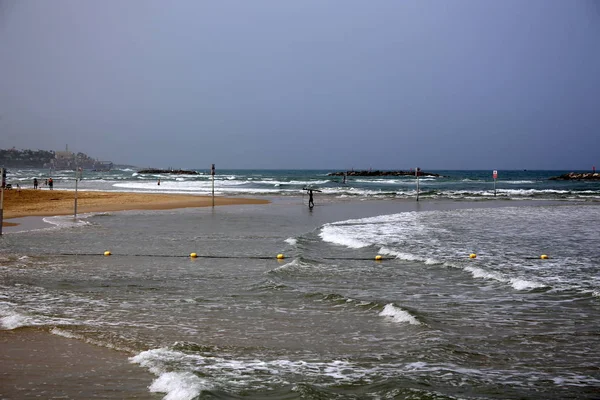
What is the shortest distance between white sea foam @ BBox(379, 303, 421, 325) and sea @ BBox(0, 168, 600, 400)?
29mm

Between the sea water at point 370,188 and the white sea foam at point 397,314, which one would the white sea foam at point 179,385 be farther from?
the sea water at point 370,188

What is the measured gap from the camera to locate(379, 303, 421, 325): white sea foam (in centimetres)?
757

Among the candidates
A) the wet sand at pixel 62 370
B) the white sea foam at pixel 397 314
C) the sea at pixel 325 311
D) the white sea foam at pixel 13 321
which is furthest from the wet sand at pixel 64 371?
the white sea foam at pixel 397 314

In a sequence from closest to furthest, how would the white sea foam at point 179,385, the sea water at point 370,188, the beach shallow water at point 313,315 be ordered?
the white sea foam at point 179,385 → the beach shallow water at point 313,315 → the sea water at point 370,188

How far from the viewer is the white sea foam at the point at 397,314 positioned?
24.8 feet

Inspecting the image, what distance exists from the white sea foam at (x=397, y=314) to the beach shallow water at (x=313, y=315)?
0.10 feet

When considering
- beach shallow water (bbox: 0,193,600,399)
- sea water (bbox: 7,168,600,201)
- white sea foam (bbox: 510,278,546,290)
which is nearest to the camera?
beach shallow water (bbox: 0,193,600,399)

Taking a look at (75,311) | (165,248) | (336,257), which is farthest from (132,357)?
(165,248)

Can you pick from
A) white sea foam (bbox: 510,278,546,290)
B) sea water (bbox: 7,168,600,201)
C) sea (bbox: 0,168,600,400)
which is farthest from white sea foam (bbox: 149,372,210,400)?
sea water (bbox: 7,168,600,201)

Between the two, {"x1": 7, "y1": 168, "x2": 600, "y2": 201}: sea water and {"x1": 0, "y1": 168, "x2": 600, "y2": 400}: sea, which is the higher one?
{"x1": 7, "y1": 168, "x2": 600, "y2": 201}: sea water

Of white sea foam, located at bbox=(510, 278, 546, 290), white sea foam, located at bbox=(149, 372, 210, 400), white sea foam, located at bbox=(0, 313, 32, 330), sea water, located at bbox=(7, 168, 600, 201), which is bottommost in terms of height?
white sea foam, located at bbox=(0, 313, 32, 330)

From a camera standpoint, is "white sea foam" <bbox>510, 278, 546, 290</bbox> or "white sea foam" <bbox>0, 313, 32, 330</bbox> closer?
"white sea foam" <bbox>0, 313, 32, 330</bbox>

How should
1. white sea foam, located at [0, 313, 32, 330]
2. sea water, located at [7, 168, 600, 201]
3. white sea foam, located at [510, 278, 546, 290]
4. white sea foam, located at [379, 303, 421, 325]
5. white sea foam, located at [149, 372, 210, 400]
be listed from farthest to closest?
1. sea water, located at [7, 168, 600, 201]
2. white sea foam, located at [510, 278, 546, 290]
3. white sea foam, located at [379, 303, 421, 325]
4. white sea foam, located at [0, 313, 32, 330]
5. white sea foam, located at [149, 372, 210, 400]

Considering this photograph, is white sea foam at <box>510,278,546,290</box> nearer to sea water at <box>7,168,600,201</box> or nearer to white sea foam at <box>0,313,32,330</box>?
white sea foam at <box>0,313,32,330</box>
